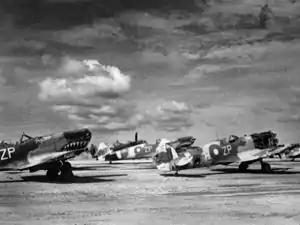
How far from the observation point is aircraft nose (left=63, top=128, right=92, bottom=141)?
24.3m

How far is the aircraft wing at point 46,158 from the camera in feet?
76.1

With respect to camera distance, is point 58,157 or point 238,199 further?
point 58,157

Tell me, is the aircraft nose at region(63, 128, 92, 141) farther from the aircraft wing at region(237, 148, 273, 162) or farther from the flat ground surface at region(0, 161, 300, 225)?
the aircraft wing at region(237, 148, 273, 162)

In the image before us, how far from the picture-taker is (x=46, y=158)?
23.4 metres

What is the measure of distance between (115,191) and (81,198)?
2.68 metres

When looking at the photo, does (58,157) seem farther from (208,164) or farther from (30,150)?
(208,164)

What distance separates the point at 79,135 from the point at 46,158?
2.45 m

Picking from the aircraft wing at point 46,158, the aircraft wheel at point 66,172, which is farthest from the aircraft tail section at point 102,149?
the aircraft wing at point 46,158

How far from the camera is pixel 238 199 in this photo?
14.7 metres

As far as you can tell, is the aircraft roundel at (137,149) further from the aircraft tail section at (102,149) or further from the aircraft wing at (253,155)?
the aircraft wing at (253,155)

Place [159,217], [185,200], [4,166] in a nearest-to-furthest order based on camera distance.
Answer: [159,217] < [185,200] < [4,166]

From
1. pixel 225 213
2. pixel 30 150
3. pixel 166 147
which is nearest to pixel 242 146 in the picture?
pixel 166 147

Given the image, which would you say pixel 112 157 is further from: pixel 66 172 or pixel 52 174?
pixel 66 172

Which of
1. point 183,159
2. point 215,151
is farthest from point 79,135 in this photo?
point 215,151
